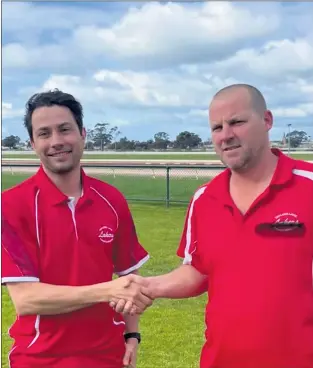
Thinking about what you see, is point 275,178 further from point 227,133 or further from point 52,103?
point 52,103

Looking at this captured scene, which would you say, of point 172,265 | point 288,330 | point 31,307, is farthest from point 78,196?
point 172,265

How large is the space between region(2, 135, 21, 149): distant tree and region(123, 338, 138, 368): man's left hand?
3.16ft

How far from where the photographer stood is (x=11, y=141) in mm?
2625

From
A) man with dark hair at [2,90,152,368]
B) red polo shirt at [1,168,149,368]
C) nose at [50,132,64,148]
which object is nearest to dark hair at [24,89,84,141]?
man with dark hair at [2,90,152,368]

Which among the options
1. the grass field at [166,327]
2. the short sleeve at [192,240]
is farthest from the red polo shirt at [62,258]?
the grass field at [166,327]

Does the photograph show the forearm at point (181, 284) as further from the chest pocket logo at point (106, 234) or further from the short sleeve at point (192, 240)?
the chest pocket logo at point (106, 234)

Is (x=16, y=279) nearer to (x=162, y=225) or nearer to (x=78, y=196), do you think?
(x=78, y=196)

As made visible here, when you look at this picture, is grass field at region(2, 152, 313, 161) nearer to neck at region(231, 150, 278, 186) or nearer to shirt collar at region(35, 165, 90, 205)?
shirt collar at region(35, 165, 90, 205)

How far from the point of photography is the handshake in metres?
2.20

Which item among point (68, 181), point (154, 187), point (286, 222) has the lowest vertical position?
point (154, 187)

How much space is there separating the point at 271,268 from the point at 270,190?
28cm

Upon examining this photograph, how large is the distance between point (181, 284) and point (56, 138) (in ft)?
2.44

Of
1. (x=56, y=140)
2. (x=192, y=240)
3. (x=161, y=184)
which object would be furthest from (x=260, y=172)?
(x=161, y=184)

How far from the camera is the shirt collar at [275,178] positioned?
6.97 ft
